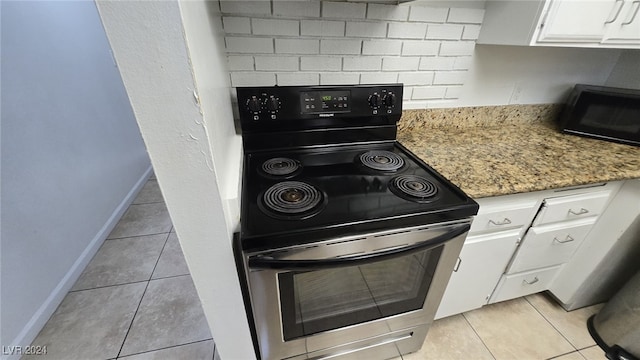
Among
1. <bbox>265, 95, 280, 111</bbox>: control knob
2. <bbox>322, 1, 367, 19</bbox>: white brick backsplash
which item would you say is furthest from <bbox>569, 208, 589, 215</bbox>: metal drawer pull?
<bbox>265, 95, 280, 111</bbox>: control knob

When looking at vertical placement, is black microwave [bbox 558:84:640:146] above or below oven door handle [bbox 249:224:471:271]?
above

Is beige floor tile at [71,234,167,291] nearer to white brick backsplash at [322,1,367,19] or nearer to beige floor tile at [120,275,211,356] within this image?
beige floor tile at [120,275,211,356]

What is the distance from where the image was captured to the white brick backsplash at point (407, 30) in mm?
1188

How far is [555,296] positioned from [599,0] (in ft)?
5.00

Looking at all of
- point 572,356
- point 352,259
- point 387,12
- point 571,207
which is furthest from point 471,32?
point 572,356

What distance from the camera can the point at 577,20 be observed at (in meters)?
1.07

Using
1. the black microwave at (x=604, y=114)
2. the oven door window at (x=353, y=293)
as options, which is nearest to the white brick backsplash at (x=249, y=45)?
the oven door window at (x=353, y=293)

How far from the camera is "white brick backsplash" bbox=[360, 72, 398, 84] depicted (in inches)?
50.1

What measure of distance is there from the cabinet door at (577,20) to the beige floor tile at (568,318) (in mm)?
1452

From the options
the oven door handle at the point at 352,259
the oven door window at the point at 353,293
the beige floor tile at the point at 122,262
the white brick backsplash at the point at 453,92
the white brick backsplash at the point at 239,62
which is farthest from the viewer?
the beige floor tile at the point at 122,262

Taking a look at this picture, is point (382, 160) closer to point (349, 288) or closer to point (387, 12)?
point (349, 288)

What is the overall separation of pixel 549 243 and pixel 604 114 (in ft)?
2.62

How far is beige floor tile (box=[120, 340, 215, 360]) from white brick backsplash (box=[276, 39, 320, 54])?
149 cm

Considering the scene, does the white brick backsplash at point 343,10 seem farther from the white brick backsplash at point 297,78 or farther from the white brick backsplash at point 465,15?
the white brick backsplash at point 465,15
